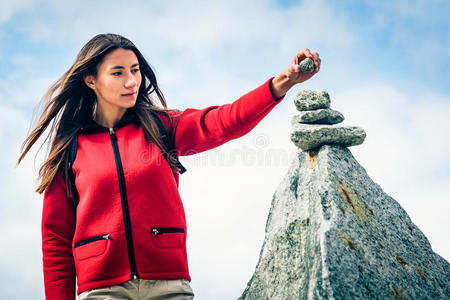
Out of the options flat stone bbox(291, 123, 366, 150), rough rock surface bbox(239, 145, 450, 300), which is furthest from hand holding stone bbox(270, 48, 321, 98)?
flat stone bbox(291, 123, 366, 150)

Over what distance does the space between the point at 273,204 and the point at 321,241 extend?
1730mm

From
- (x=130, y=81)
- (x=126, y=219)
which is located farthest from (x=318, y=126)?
(x=126, y=219)

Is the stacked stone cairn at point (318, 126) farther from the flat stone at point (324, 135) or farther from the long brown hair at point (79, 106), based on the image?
the long brown hair at point (79, 106)

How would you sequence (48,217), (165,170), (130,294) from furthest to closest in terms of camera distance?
(48,217), (165,170), (130,294)

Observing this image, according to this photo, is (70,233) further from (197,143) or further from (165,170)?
(197,143)

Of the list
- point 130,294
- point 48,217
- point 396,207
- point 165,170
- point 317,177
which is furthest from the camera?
point 396,207

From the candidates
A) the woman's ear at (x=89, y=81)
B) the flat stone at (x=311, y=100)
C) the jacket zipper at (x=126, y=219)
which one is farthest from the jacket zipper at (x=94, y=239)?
the flat stone at (x=311, y=100)

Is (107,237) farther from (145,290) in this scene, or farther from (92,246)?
(145,290)

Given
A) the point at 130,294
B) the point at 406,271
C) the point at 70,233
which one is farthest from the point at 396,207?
the point at 70,233

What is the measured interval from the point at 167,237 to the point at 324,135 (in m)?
3.02

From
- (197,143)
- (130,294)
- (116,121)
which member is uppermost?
(116,121)

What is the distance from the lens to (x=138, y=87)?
5023 millimetres

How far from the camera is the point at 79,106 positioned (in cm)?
542

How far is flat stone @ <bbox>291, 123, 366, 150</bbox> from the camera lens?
621cm
